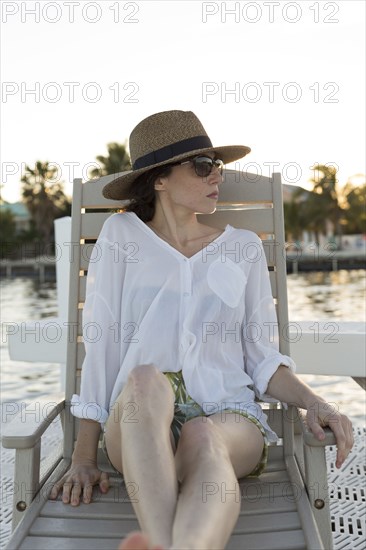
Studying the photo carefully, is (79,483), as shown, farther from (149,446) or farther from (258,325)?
(258,325)

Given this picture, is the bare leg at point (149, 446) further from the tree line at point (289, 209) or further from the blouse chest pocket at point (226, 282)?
the tree line at point (289, 209)

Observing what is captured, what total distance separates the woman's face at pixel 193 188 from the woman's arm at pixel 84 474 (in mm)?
898

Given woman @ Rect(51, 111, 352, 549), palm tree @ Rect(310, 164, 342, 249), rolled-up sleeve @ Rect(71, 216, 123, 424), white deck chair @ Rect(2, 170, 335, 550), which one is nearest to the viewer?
white deck chair @ Rect(2, 170, 335, 550)

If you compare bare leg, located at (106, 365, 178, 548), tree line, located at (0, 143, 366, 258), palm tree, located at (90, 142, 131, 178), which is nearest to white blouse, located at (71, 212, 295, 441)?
bare leg, located at (106, 365, 178, 548)

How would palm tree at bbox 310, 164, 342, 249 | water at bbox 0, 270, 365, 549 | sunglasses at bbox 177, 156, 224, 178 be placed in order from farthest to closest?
palm tree at bbox 310, 164, 342, 249 < water at bbox 0, 270, 365, 549 < sunglasses at bbox 177, 156, 224, 178

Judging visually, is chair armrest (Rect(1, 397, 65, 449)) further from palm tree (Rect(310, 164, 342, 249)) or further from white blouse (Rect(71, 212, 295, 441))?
palm tree (Rect(310, 164, 342, 249))

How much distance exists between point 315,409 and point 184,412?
19.9 inches

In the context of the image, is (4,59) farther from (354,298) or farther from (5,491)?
(354,298)

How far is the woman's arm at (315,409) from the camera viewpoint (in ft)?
7.17

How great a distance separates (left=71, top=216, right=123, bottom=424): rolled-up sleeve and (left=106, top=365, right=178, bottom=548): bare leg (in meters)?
0.25

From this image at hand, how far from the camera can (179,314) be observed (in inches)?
105

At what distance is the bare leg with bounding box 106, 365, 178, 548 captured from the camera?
73.0 inches

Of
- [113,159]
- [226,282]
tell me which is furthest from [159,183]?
[113,159]

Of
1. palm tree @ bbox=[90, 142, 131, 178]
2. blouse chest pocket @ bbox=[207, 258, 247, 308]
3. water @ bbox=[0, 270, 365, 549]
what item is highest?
palm tree @ bbox=[90, 142, 131, 178]
